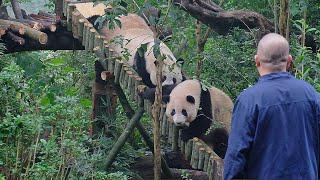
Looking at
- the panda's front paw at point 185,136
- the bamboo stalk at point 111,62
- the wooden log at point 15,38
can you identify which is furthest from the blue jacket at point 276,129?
the wooden log at point 15,38

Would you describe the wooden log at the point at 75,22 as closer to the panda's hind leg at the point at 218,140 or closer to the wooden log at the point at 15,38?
the wooden log at the point at 15,38

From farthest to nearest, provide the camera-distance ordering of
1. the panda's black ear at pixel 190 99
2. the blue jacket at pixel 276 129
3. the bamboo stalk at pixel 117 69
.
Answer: the bamboo stalk at pixel 117 69, the panda's black ear at pixel 190 99, the blue jacket at pixel 276 129

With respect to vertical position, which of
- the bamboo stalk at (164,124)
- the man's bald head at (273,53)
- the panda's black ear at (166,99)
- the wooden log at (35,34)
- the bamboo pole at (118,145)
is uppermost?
the man's bald head at (273,53)

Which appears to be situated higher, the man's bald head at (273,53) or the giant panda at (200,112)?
the man's bald head at (273,53)

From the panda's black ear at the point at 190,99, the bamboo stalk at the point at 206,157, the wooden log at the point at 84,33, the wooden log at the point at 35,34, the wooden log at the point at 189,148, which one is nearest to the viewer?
the bamboo stalk at the point at 206,157

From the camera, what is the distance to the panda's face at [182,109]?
5801 millimetres

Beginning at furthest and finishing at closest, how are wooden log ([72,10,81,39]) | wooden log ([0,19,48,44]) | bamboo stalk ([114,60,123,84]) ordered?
wooden log ([72,10,81,39])
wooden log ([0,19,48,44])
bamboo stalk ([114,60,123,84])

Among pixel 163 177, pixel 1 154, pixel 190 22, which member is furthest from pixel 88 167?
pixel 190 22

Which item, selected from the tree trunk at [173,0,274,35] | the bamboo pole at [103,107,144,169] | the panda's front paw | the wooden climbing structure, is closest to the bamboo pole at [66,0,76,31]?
the wooden climbing structure

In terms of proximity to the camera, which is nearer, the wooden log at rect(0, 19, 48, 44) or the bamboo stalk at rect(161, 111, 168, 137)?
the bamboo stalk at rect(161, 111, 168, 137)

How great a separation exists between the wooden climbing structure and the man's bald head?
2228 millimetres

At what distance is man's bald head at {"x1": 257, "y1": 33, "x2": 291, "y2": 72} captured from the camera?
2.68 meters

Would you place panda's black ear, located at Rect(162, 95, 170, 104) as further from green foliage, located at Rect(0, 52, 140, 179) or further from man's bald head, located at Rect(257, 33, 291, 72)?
man's bald head, located at Rect(257, 33, 291, 72)

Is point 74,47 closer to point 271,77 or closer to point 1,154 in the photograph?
point 1,154
